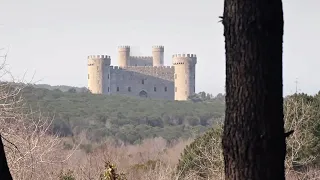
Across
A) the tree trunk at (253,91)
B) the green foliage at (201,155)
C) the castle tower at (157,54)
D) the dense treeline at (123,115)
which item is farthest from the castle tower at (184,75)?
the tree trunk at (253,91)

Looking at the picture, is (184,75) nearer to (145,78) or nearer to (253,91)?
(145,78)

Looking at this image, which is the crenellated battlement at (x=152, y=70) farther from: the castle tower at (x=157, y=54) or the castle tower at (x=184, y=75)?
the castle tower at (x=157, y=54)

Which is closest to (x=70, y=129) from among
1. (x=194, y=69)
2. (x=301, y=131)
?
(x=194, y=69)

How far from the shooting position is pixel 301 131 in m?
18.6

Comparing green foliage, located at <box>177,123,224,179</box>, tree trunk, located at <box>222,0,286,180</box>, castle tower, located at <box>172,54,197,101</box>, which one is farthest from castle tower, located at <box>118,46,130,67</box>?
tree trunk, located at <box>222,0,286,180</box>

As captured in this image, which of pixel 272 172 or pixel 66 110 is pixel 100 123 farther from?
pixel 272 172

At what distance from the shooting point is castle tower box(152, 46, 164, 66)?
292 ft

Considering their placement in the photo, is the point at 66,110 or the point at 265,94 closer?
the point at 265,94

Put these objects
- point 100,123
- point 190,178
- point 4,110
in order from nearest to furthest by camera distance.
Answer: point 4,110, point 190,178, point 100,123

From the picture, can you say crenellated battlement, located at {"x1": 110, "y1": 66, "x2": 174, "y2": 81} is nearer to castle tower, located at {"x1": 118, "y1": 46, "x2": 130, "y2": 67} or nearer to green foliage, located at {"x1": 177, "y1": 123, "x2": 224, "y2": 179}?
castle tower, located at {"x1": 118, "y1": 46, "x2": 130, "y2": 67}

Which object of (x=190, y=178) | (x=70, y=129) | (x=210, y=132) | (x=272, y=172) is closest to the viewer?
(x=272, y=172)

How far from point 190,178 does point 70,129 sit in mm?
35053

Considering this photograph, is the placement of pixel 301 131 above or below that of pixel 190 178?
above

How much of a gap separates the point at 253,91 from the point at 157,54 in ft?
285
